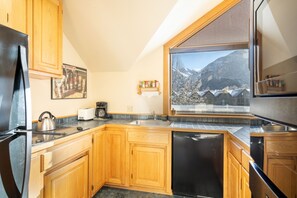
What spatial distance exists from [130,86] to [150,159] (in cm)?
127

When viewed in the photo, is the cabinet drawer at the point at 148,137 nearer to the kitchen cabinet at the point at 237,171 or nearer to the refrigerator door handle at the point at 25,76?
the kitchen cabinet at the point at 237,171

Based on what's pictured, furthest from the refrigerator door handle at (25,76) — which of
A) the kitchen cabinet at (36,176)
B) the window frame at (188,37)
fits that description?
the window frame at (188,37)

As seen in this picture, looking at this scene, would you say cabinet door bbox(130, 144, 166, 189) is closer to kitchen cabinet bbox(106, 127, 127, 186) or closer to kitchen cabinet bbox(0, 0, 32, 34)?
kitchen cabinet bbox(106, 127, 127, 186)

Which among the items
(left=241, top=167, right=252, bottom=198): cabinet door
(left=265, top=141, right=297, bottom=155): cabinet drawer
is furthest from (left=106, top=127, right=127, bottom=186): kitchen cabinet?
(left=265, top=141, right=297, bottom=155): cabinet drawer

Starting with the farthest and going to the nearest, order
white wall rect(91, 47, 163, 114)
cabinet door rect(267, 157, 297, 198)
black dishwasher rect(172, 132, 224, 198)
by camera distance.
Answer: white wall rect(91, 47, 163, 114), black dishwasher rect(172, 132, 224, 198), cabinet door rect(267, 157, 297, 198)

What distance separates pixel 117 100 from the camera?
2924mm

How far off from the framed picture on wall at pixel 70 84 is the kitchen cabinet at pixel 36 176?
108 cm

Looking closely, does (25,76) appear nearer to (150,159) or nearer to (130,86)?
(150,159)

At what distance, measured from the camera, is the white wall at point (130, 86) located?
2.77 m

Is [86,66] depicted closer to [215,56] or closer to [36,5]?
[36,5]

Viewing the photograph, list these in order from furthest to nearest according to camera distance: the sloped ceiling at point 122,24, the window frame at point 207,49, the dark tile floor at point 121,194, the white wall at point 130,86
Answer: the white wall at point 130,86 < the window frame at point 207,49 < the dark tile floor at point 121,194 < the sloped ceiling at point 122,24

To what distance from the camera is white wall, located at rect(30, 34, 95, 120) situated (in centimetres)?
191

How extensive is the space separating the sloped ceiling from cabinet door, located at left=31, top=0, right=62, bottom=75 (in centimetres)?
27

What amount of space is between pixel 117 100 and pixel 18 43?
6.76 ft
